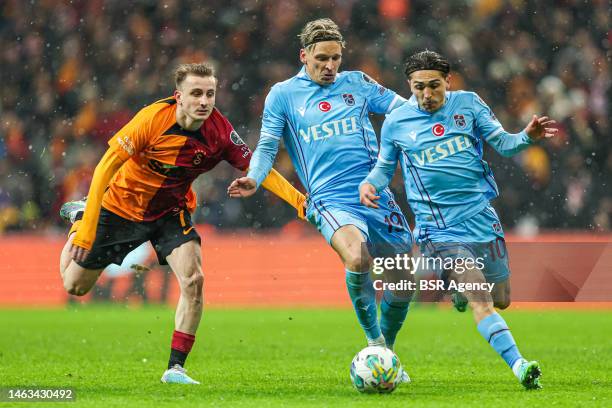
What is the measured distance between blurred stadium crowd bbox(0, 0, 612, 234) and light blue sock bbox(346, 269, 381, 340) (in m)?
8.59

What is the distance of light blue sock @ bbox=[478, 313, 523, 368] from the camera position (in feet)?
21.5

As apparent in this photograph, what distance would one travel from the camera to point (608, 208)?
16.0 m

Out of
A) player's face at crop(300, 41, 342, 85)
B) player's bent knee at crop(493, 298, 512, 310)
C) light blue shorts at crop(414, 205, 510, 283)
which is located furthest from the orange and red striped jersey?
player's bent knee at crop(493, 298, 512, 310)

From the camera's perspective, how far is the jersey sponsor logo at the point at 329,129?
7.71m

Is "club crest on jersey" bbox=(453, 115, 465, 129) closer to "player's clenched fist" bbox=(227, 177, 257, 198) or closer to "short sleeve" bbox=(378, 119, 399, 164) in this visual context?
"short sleeve" bbox=(378, 119, 399, 164)

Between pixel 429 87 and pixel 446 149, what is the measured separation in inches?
16.6

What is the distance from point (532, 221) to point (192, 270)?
970 centimetres

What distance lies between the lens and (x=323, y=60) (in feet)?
25.2

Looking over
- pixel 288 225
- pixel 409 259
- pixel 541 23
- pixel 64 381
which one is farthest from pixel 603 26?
pixel 64 381

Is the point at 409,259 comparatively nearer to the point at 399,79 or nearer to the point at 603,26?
the point at 399,79

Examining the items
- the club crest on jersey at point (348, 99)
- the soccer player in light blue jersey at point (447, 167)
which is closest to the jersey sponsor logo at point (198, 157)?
the club crest on jersey at point (348, 99)

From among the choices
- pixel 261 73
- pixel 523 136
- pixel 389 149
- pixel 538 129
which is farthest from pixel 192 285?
pixel 261 73

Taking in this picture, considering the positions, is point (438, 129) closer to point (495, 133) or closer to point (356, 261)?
point (495, 133)

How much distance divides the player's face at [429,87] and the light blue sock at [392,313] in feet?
4.65
